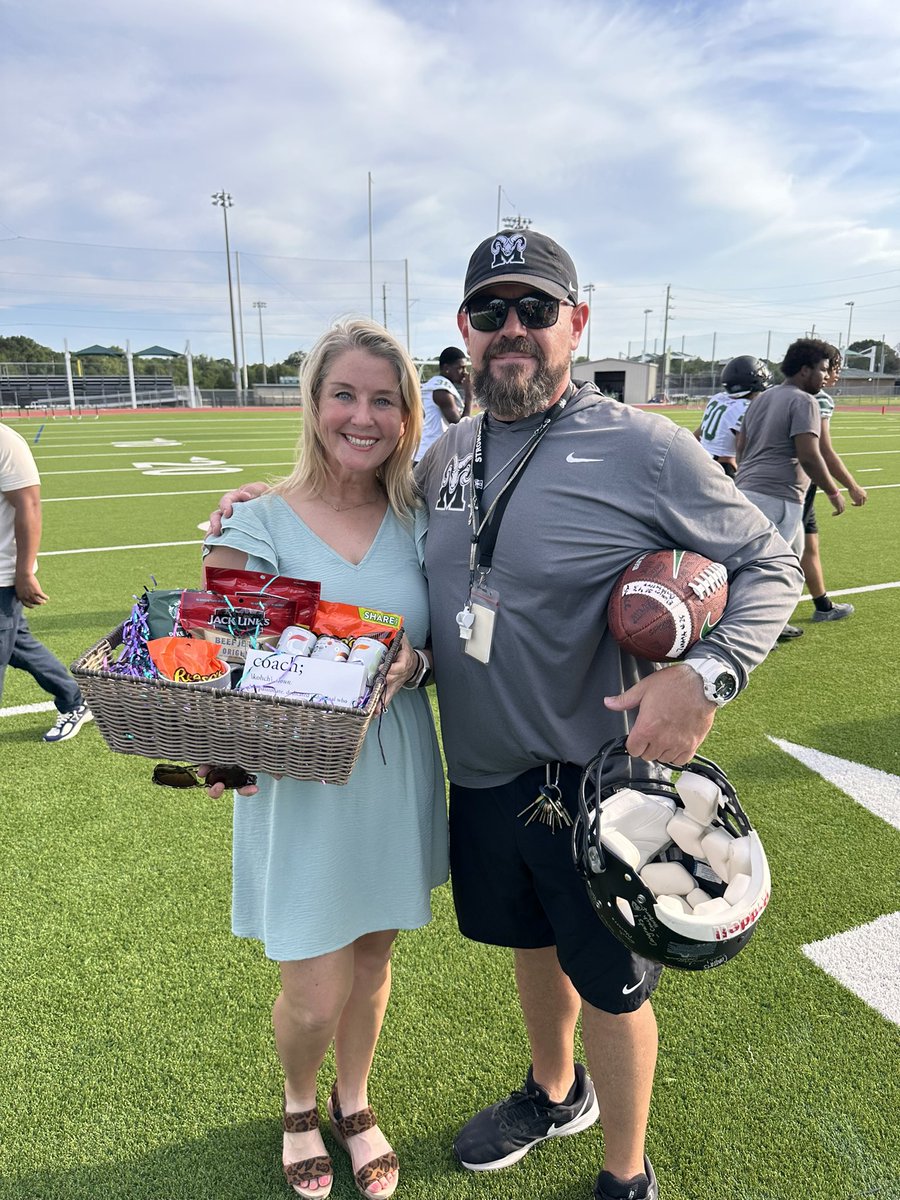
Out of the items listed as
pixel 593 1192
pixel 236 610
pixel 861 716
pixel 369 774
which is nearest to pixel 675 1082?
pixel 593 1192

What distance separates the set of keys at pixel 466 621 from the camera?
1.78 meters

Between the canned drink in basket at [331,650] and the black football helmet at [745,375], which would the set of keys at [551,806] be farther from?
the black football helmet at [745,375]

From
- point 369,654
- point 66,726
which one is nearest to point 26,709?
point 66,726


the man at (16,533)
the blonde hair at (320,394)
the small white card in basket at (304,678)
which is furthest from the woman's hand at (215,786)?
the man at (16,533)

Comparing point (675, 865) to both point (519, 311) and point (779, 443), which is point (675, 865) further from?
point (779, 443)

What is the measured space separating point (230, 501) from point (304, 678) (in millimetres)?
712

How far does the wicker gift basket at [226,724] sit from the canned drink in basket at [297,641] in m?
0.19

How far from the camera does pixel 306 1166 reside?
1.95 metres

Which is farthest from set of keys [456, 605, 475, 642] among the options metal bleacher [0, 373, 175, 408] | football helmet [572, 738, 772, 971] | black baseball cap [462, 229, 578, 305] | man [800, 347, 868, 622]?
metal bleacher [0, 373, 175, 408]

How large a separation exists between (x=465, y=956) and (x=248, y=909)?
3.48 feet

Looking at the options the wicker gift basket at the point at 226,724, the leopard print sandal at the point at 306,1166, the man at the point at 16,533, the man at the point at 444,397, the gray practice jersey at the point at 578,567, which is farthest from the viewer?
the man at the point at 444,397

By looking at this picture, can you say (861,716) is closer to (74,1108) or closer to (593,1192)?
(593,1192)

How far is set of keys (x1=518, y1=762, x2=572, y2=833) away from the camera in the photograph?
1798 millimetres

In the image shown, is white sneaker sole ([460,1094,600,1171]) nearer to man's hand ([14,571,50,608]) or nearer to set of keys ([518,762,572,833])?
set of keys ([518,762,572,833])
